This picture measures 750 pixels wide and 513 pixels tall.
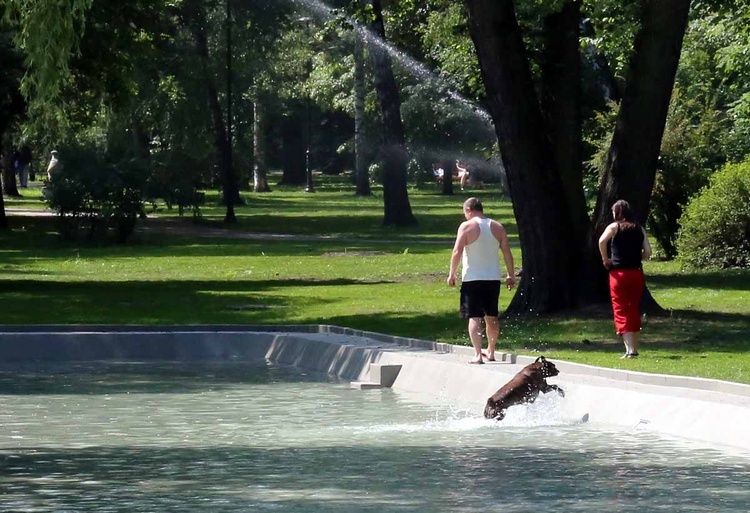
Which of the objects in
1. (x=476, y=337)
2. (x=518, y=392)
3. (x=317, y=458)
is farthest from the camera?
(x=476, y=337)

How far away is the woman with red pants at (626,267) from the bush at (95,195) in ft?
86.0

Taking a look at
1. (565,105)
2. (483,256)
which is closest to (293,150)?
(565,105)

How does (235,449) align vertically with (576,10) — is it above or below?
below

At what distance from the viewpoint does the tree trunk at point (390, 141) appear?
49.1 meters

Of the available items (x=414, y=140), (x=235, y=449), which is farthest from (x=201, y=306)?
(x=414, y=140)

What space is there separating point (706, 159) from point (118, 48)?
14116 mm

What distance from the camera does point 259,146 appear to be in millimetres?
86500

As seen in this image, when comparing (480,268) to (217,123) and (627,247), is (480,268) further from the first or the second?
(217,123)

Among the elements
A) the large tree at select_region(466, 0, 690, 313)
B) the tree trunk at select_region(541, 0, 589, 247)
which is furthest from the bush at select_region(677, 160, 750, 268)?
the large tree at select_region(466, 0, 690, 313)

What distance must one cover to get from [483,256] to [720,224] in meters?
17.1

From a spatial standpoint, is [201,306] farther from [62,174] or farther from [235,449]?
[62,174]

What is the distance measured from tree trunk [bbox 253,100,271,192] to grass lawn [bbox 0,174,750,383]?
32577 millimetres

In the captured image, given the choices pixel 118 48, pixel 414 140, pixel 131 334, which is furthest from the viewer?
pixel 414 140

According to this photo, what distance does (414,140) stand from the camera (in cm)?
7312
